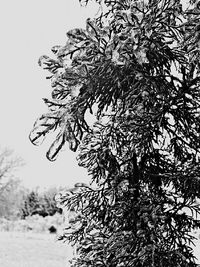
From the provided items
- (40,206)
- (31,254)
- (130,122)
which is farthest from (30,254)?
(40,206)

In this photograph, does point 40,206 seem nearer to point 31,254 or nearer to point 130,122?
point 31,254

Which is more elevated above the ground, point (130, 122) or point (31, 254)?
point (130, 122)

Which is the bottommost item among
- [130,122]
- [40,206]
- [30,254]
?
[30,254]

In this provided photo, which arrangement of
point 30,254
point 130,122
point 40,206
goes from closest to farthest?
point 130,122, point 30,254, point 40,206

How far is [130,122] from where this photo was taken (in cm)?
239

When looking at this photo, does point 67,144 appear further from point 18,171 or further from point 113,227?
point 18,171

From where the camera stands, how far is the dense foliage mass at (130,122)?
1.99 metres

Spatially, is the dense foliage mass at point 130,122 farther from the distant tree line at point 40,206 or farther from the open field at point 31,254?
the distant tree line at point 40,206

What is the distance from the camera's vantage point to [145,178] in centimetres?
289

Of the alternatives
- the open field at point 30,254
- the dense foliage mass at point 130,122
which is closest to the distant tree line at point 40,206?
the open field at point 30,254

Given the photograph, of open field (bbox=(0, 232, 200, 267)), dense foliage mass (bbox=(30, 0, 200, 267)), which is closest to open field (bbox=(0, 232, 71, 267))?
open field (bbox=(0, 232, 200, 267))

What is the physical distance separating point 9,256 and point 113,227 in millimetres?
9547

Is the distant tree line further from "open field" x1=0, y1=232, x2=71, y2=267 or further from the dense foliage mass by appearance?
the dense foliage mass

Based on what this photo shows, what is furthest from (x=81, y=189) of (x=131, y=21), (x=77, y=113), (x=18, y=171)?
(x=18, y=171)
